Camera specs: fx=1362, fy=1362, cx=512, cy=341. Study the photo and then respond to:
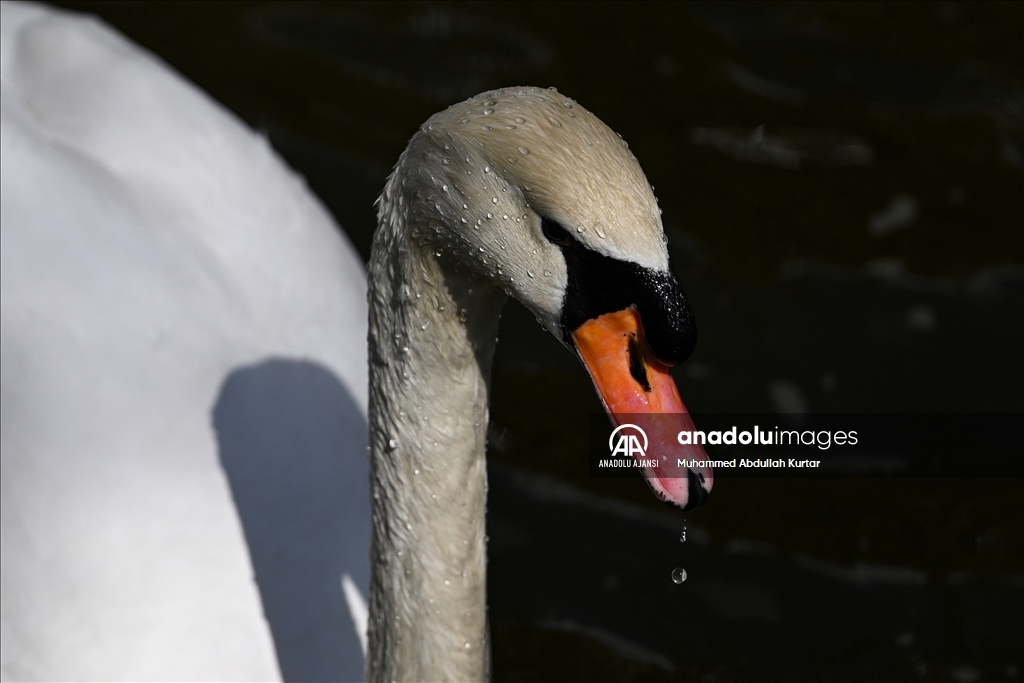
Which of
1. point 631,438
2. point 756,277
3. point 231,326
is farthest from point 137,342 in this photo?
point 756,277

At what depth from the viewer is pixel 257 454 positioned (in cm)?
393

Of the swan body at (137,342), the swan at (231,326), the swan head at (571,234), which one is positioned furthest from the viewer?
the swan body at (137,342)

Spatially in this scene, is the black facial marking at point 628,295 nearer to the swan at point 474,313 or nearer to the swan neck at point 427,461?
the swan at point 474,313

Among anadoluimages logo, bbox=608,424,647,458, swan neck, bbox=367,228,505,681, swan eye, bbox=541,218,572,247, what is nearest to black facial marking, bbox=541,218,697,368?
swan eye, bbox=541,218,572,247

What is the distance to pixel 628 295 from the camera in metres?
2.44

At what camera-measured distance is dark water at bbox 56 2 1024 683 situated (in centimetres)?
476

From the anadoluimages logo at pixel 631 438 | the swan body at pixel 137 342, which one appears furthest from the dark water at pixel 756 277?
the anadoluimages logo at pixel 631 438

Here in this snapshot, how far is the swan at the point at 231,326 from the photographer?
2.51m

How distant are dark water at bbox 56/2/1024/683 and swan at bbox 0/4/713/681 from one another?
1019mm

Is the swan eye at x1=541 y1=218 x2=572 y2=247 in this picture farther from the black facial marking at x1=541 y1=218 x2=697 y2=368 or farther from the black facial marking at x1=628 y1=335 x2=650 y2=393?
the black facial marking at x1=628 y1=335 x2=650 y2=393

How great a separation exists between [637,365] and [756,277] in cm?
329

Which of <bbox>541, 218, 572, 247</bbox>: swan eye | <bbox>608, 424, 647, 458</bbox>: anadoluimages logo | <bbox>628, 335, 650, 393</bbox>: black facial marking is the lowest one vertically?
<bbox>608, 424, 647, 458</bbox>: anadoluimages logo

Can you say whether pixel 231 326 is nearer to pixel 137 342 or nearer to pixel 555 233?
pixel 137 342

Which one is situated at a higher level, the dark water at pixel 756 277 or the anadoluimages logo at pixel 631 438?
the dark water at pixel 756 277
